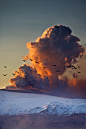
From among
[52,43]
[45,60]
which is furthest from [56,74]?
[52,43]

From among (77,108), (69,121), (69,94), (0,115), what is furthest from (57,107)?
(69,94)

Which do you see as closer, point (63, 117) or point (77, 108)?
point (63, 117)

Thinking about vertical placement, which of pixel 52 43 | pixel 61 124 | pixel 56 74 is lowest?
pixel 61 124

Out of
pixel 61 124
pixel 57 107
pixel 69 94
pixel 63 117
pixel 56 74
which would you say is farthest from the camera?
pixel 56 74

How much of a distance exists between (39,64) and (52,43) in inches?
264

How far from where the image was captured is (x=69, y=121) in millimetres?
15102

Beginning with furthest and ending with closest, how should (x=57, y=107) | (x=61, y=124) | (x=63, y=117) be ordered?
(x=57, y=107), (x=63, y=117), (x=61, y=124)

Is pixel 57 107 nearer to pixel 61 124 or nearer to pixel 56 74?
pixel 61 124

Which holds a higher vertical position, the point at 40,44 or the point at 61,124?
the point at 40,44

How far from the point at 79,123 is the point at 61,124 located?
1727 millimetres

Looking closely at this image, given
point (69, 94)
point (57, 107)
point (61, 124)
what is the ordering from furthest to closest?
point (69, 94), point (57, 107), point (61, 124)

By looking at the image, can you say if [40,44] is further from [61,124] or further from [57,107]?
[61,124]

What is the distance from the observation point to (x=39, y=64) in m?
43.1

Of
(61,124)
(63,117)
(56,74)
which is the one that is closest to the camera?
(61,124)
